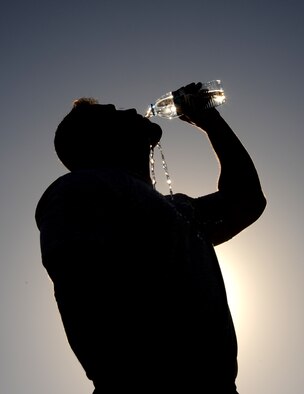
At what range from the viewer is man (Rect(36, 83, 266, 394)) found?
142cm

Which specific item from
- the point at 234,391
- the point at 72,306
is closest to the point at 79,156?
the point at 72,306

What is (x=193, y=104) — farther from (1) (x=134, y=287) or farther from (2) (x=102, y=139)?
(1) (x=134, y=287)

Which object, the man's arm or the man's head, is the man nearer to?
the man's head

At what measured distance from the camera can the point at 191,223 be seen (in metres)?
1.94

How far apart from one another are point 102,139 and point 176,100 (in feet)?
4.06

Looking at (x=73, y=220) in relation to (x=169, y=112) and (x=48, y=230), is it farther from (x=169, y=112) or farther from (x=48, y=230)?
(x=169, y=112)

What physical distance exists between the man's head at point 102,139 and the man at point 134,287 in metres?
0.32

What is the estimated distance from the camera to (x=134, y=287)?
1527mm

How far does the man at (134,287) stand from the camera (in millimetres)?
1419

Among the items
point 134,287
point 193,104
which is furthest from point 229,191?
point 134,287

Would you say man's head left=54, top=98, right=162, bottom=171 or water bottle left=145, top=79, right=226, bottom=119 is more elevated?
water bottle left=145, top=79, right=226, bottom=119

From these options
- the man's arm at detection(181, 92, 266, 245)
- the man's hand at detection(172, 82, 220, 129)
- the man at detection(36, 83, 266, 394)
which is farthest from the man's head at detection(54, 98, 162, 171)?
the man's hand at detection(172, 82, 220, 129)

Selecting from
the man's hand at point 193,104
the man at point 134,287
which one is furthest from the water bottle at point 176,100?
the man at point 134,287

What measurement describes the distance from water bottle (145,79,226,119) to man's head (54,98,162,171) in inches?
38.7
